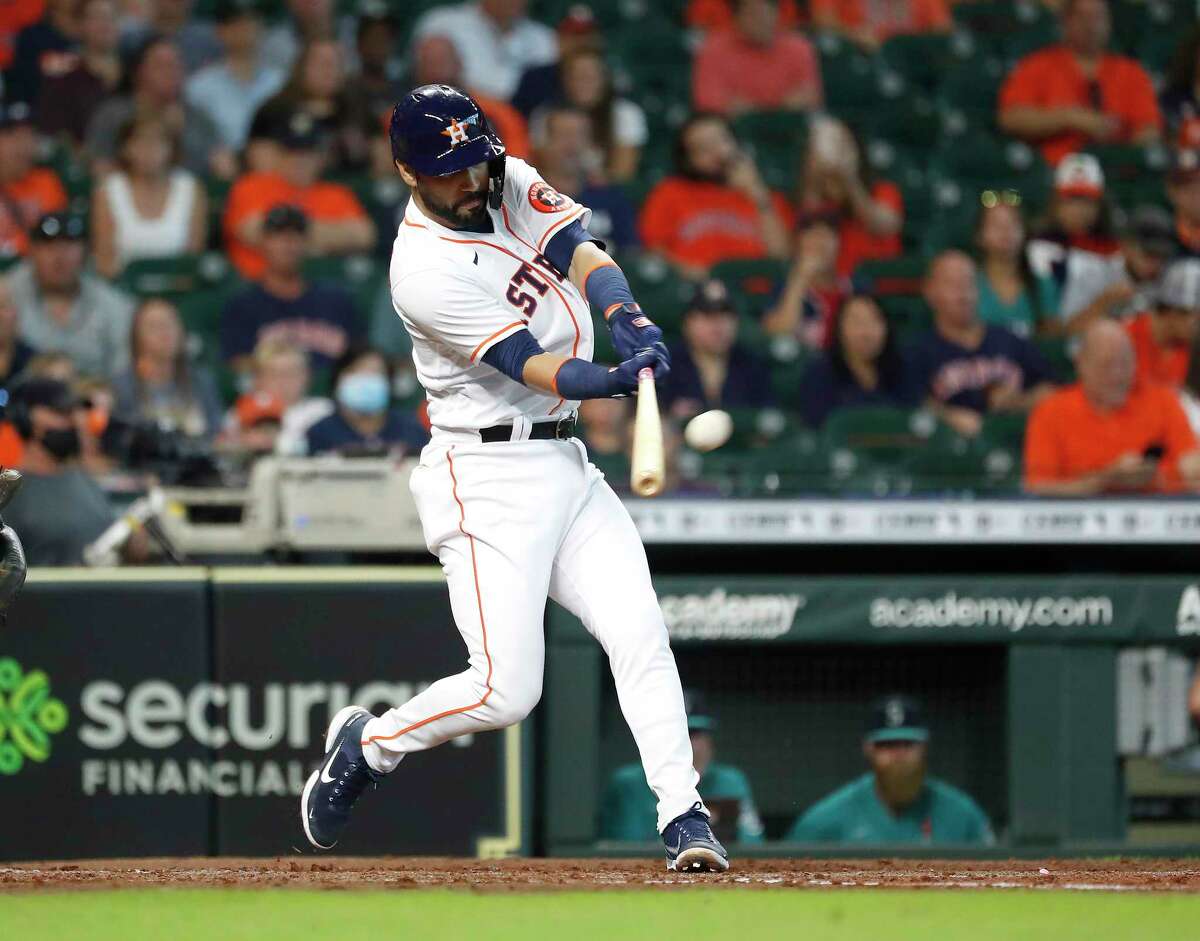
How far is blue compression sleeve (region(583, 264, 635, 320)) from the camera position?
4027 millimetres

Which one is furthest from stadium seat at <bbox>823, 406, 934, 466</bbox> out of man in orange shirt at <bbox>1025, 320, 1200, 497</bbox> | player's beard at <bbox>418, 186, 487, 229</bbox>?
player's beard at <bbox>418, 186, 487, 229</bbox>

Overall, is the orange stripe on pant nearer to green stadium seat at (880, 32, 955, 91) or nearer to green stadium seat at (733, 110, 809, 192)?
green stadium seat at (733, 110, 809, 192)

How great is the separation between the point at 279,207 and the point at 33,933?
15.5ft

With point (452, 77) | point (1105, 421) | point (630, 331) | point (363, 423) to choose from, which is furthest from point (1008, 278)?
point (630, 331)

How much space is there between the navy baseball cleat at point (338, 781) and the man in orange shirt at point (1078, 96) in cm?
→ 591

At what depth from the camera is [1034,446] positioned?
670cm

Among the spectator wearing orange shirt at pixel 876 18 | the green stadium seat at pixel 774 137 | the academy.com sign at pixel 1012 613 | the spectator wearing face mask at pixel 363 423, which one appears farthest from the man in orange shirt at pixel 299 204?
the academy.com sign at pixel 1012 613

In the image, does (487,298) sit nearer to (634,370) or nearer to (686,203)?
(634,370)

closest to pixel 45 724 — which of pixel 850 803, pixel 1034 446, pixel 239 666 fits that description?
pixel 239 666

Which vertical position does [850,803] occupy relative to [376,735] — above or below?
below

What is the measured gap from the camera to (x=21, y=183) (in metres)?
8.39

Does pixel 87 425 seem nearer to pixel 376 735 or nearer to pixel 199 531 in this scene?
pixel 199 531

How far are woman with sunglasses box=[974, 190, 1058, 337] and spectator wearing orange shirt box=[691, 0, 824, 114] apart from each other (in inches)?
52.9

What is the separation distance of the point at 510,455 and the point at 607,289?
0.42 m
